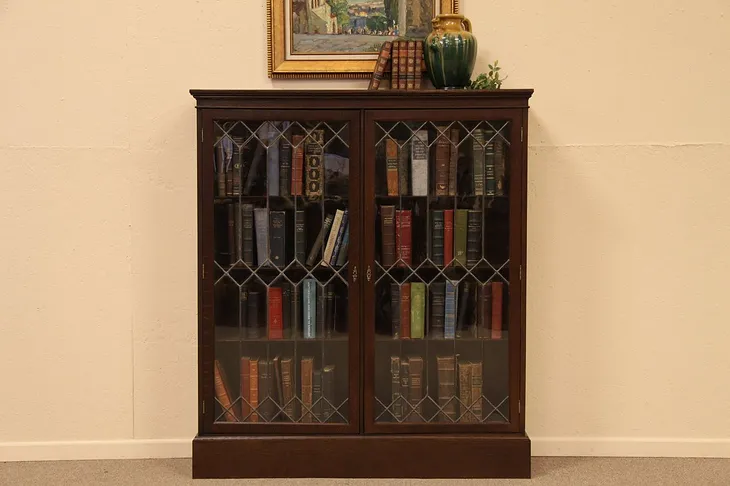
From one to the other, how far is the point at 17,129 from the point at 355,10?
151cm

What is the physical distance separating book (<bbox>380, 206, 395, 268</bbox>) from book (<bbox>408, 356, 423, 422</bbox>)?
404mm

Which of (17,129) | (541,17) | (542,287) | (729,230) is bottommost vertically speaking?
(542,287)

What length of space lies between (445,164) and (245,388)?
1.18 m

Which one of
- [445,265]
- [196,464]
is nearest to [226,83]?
[445,265]

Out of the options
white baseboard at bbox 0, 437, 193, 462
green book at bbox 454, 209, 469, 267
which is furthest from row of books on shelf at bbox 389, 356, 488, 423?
A: white baseboard at bbox 0, 437, 193, 462

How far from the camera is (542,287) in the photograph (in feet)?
10.3

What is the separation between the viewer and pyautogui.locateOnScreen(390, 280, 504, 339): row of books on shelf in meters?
2.86

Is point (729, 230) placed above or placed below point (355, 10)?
below

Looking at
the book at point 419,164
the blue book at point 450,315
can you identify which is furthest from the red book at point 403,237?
the blue book at point 450,315

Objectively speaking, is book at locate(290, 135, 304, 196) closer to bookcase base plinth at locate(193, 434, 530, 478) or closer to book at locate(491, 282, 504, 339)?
book at locate(491, 282, 504, 339)

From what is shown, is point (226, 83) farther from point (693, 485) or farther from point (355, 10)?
point (693, 485)

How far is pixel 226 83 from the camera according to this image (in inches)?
122

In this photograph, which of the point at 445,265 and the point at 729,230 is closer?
the point at 445,265

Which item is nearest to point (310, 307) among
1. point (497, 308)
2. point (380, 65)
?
point (497, 308)
